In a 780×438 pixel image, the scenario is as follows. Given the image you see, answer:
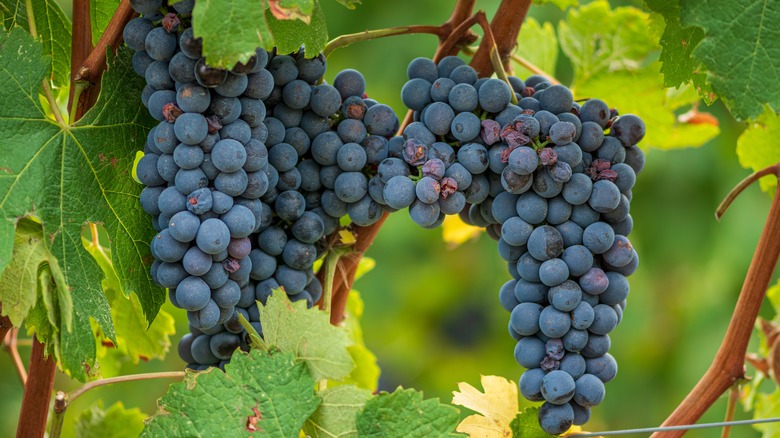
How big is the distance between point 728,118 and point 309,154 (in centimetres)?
295

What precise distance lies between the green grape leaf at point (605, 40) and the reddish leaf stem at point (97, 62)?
1.85 ft

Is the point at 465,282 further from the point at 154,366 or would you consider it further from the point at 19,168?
the point at 19,168

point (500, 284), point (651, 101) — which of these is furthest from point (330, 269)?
point (500, 284)

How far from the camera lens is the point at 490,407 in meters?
0.68

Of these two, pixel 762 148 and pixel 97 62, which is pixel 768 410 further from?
pixel 97 62

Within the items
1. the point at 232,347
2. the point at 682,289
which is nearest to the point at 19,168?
the point at 232,347

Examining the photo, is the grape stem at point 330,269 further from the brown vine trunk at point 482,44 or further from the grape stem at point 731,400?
the grape stem at point 731,400

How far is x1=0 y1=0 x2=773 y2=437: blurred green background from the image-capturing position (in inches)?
126

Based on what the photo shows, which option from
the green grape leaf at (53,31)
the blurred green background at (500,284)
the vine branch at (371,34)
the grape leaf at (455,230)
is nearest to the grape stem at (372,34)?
the vine branch at (371,34)

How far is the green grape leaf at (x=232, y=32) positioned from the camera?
520mm

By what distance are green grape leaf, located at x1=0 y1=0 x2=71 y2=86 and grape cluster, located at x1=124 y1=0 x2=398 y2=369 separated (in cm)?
15

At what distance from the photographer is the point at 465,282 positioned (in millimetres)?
3447

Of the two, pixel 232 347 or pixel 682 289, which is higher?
pixel 232 347

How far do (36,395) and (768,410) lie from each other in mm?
765
